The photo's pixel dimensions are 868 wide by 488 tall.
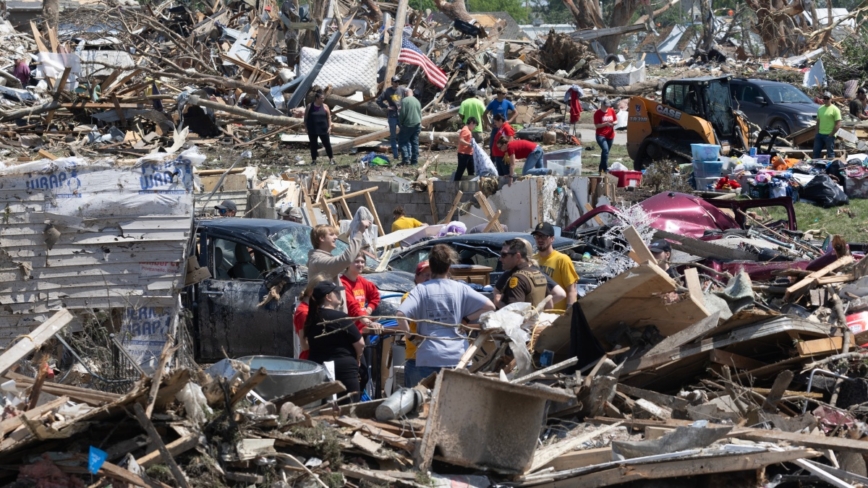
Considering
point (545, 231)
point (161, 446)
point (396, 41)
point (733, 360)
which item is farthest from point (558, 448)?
point (396, 41)

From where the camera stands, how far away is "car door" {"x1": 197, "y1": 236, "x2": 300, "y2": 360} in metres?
9.44

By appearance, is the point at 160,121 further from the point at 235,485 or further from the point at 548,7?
the point at 548,7

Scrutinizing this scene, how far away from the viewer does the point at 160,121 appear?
79.0 feet

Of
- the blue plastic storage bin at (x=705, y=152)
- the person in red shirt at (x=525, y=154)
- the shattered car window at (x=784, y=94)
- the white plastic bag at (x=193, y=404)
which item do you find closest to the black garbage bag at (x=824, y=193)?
the blue plastic storage bin at (x=705, y=152)

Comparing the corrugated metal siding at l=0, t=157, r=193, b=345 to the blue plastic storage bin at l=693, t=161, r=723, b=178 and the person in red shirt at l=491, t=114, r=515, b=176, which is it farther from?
the blue plastic storage bin at l=693, t=161, r=723, b=178

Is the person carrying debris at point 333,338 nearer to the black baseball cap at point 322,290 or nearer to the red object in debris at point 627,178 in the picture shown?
the black baseball cap at point 322,290

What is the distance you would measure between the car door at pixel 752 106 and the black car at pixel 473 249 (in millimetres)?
15254

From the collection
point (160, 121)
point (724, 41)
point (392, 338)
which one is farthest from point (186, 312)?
point (724, 41)

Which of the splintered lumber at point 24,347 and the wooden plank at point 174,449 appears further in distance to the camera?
the splintered lumber at point 24,347

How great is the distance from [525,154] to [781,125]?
1010 cm

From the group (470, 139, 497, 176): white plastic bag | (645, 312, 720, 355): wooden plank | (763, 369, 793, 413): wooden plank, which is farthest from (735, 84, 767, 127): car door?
(763, 369, 793, 413): wooden plank

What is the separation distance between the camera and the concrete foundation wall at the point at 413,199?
15070 millimetres

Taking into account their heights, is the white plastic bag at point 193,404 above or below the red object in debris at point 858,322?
above

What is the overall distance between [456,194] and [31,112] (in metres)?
13.5
